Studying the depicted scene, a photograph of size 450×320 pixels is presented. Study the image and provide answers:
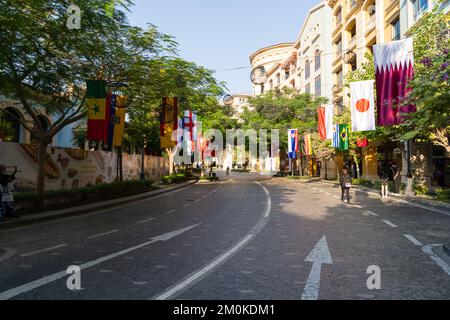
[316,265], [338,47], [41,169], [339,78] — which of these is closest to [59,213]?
[41,169]

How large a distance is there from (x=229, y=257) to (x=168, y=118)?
56.1 ft

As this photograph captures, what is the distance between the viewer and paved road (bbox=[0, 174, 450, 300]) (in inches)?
197

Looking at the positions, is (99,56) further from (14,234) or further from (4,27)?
(14,234)

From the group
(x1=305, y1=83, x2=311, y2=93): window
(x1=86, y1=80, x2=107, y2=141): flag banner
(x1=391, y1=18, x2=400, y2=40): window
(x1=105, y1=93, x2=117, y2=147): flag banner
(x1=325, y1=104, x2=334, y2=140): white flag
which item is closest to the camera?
(x1=86, y1=80, x2=107, y2=141): flag banner

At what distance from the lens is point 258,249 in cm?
760

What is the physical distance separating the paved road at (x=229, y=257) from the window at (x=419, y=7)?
60.2ft

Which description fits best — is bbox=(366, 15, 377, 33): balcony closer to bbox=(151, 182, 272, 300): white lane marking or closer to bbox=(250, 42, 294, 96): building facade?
bbox=(151, 182, 272, 300): white lane marking

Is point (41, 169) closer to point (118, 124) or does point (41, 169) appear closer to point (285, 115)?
Result: point (118, 124)

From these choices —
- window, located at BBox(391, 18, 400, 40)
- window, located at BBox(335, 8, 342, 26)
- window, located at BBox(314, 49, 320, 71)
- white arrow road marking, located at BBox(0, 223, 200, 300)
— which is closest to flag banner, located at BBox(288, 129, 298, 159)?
window, located at BBox(391, 18, 400, 40)

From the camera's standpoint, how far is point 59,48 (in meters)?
12.6

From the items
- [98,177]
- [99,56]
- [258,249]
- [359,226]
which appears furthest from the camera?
[98,177]

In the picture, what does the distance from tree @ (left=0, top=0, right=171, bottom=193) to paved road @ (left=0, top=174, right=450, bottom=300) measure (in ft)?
18.3

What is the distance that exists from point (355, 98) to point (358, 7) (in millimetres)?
23100
